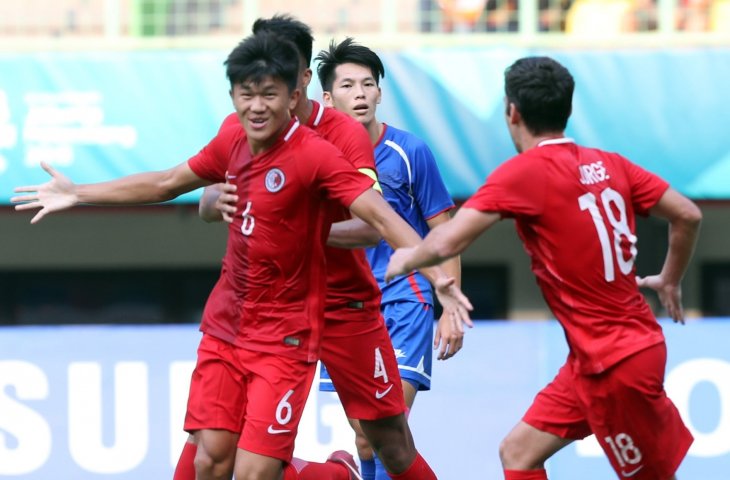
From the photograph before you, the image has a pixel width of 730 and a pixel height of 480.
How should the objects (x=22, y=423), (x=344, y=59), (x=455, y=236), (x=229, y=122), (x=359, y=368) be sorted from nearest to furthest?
(x=455, y=236) → (x=229, y=122) → (x=359, y=368) → (x=344, y=59) → (x=22, y=423)

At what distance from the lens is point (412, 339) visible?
6246 millimetres

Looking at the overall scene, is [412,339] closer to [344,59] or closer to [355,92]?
[355,92]

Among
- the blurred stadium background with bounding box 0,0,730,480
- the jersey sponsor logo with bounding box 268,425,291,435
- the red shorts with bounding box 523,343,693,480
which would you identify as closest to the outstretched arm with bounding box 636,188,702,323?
the red shorts with bounding box 523,343,693,480

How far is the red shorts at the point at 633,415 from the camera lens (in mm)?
4809

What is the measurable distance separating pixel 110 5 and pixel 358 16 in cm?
209

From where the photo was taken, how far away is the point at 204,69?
1091 centimetres

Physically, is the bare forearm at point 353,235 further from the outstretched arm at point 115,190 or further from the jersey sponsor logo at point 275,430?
the jersey sponsor logo at point 275,430

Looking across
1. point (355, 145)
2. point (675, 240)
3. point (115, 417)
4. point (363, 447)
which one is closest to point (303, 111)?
point (355, 145)

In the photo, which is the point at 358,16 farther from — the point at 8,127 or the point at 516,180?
the point at 516,180

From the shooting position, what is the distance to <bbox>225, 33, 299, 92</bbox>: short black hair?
4.86m

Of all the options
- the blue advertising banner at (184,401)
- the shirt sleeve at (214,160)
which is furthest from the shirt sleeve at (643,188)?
the blue advertising banner at (184,401)

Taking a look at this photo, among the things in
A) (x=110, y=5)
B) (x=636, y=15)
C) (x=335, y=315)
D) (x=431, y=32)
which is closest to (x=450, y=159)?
(x=431, y=32)

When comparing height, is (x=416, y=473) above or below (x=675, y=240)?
below

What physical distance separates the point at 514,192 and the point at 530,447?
1.02m
